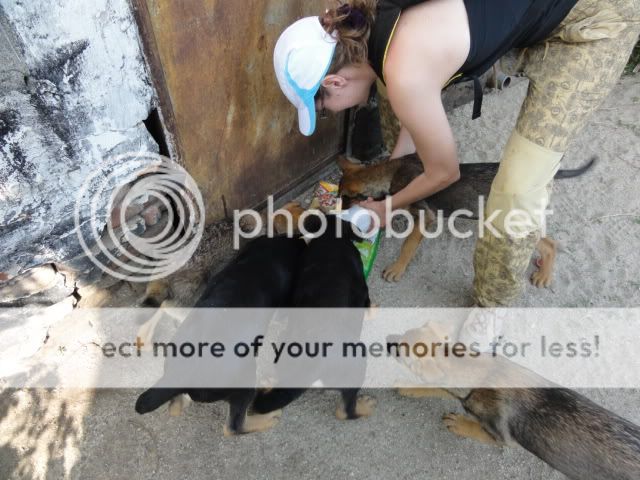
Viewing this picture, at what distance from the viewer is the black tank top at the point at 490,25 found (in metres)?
1.92

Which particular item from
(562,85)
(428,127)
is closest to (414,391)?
(428,127)

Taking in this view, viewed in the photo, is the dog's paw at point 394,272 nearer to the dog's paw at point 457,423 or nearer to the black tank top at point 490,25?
the dog's paw at point 457,423

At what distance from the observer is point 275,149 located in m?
3.58

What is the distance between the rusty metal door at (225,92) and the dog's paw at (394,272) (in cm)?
111

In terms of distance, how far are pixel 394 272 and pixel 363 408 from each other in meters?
1.11

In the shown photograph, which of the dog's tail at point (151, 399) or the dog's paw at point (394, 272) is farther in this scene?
the dog's paw at point (394, 272)

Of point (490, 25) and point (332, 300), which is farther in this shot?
point (332, 300)

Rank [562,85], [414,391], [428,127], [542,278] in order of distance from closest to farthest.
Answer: [428,127], [562,85], [414,391], [542,278]

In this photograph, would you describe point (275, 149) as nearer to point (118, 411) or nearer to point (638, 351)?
point (118, 411)

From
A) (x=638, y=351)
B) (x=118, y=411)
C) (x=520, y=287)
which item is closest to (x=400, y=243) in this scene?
(x=520, y=287)

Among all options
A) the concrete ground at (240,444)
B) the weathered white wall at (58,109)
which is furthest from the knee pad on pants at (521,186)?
the weathered white wall at (58,109)

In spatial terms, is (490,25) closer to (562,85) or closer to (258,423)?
(562,85)

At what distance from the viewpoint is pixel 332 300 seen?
2750 mm

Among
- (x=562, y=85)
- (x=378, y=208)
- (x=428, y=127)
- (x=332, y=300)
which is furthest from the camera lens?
(x=378, y=208)
